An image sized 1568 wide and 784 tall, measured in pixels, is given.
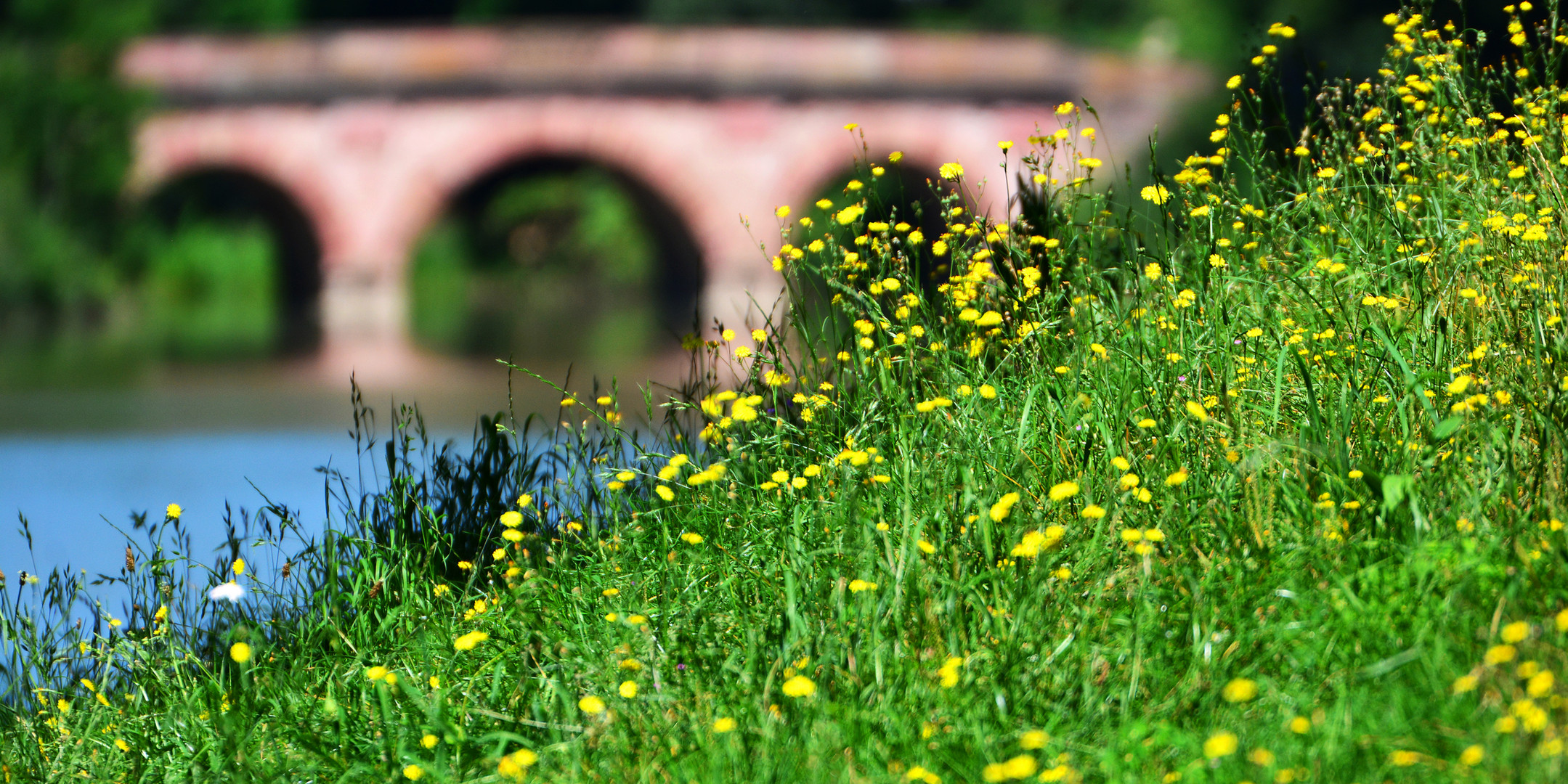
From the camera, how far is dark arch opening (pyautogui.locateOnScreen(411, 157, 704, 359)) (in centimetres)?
2484

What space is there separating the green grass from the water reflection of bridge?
18.5 meters

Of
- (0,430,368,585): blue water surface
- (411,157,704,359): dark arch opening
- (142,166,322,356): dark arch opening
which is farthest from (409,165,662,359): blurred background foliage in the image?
(0,430,368,585): blue water surface

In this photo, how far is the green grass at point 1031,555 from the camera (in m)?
2.01

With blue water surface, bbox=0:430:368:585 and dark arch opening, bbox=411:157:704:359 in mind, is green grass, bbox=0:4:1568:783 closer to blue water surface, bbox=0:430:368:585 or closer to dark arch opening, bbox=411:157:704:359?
blue water surface, bbox=0:430:368:585

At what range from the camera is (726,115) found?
2242 centimetres

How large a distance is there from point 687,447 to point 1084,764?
1.36 m

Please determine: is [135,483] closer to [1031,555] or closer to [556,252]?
[1031,555]

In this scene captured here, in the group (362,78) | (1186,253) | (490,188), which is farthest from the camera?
(490,188)

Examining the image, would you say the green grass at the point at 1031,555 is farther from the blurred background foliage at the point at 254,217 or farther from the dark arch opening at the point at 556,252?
the dark arch opening at the point at 556,252

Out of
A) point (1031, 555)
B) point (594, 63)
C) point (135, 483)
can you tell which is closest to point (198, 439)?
point (135, 483)

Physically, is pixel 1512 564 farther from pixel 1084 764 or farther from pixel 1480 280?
pixel 1480 280

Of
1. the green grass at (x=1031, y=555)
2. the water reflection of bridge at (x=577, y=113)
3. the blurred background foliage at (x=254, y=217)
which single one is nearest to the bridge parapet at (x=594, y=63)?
the water reflection of bridge at (x=577, y=113)

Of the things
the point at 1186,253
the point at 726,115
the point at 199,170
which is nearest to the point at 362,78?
the point at 199,170

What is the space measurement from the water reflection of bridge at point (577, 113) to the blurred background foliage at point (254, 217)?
133 centimetres
